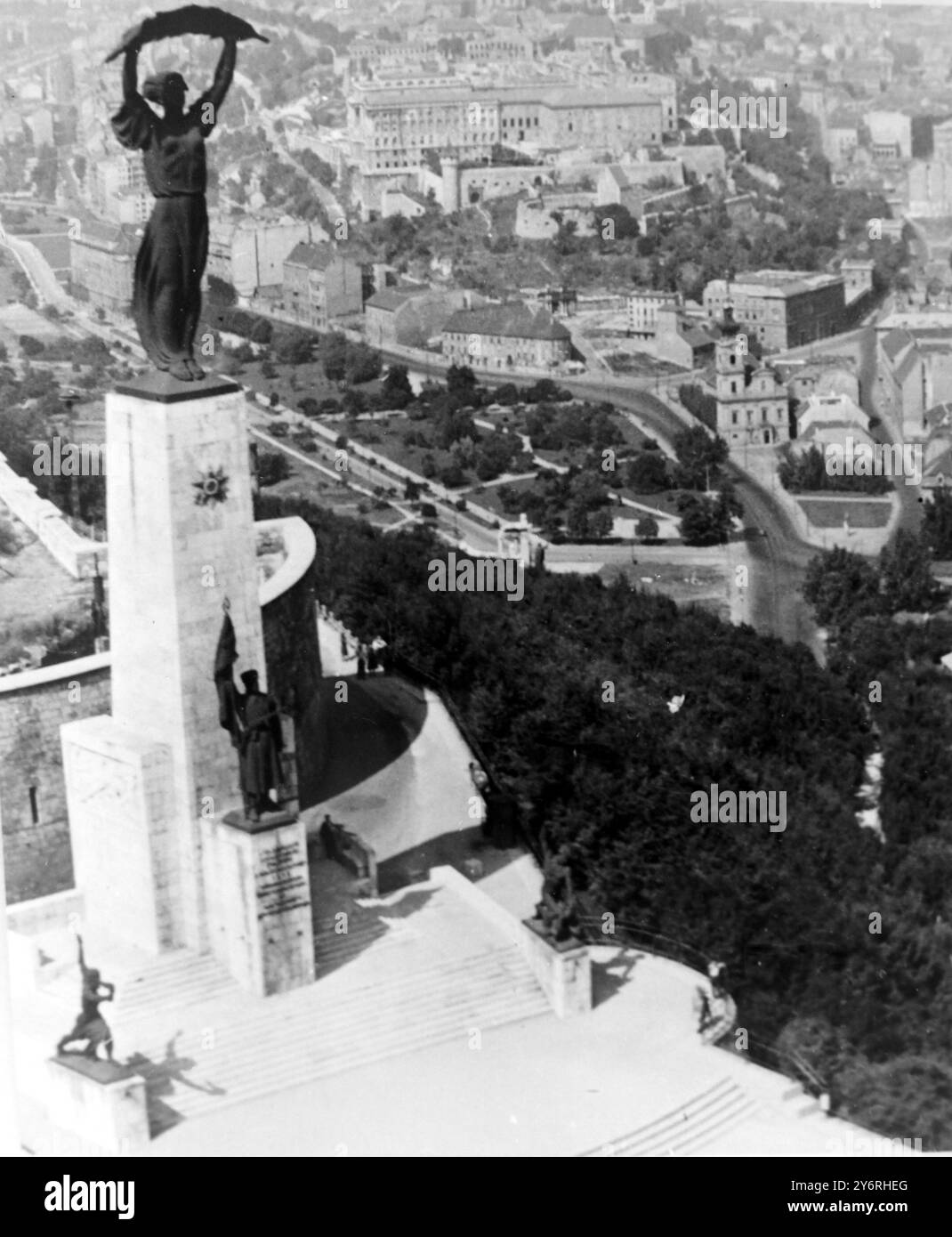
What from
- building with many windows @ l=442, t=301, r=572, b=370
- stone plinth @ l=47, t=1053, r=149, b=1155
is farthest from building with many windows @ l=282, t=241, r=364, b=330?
stone plinth @ l=47, t=1053, r=149, b=1155

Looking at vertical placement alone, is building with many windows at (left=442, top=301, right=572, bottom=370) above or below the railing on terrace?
above

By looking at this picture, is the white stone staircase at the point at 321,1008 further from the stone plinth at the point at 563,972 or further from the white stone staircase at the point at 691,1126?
the white stone staircase at the point at 691,1126

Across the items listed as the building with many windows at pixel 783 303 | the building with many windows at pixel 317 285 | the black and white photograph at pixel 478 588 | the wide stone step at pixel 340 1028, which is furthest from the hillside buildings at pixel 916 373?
the wide stone step at pixel 340 1028

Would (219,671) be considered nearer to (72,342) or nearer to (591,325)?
(72,342)

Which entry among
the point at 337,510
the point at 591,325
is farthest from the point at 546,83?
the point at 337,510

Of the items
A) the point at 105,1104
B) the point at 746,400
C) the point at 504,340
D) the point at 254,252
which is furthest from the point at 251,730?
the point at 746,400

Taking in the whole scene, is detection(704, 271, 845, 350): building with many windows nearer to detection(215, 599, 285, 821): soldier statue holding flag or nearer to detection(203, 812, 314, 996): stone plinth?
detection(215, 599, 285, 821): soldier statue holding flag
